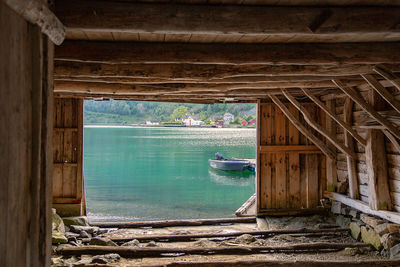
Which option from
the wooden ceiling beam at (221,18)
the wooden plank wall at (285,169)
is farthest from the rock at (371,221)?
the wooden ceiling beam at (221,18)

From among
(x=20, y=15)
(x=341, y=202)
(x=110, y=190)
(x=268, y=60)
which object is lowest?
(x=110, y=190)

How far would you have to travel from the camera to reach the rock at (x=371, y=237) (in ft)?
16.2

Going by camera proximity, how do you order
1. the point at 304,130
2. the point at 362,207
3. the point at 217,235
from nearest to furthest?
the point at 362,207, the point at 217,235, the point at 304,130

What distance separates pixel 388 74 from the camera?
378 cm

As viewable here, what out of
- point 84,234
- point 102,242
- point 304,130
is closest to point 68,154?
point 84,234

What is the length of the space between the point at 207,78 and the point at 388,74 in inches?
90.3

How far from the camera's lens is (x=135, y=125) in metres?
93.9

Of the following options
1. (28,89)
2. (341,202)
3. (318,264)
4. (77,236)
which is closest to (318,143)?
(341,202)

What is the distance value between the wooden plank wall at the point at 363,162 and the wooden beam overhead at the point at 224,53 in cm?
191

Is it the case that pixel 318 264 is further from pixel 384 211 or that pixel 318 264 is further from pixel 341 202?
pixel 341 202

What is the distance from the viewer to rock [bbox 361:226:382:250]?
4.93m

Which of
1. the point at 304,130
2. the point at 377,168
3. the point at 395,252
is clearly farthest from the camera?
the point at 304,130

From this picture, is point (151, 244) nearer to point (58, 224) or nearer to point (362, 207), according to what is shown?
point (58, 224)

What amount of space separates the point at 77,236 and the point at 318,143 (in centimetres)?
550
